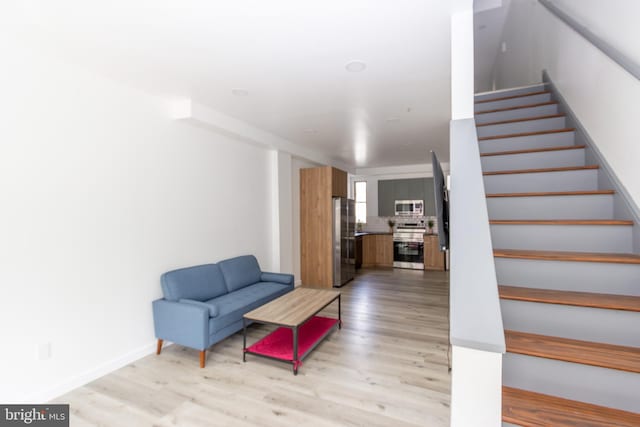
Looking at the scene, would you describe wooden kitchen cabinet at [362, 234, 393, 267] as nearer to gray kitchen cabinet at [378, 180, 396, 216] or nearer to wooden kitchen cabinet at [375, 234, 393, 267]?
wooden kitchen cabinet at [375, 234, 393, 267]

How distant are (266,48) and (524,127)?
259 cm

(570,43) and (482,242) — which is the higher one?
(570,43)

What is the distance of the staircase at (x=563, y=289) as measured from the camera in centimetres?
120

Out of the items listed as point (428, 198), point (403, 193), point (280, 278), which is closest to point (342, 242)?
point (280, 278)

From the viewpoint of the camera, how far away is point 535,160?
2.47m

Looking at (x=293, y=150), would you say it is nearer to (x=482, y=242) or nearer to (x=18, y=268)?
(x=18, y=268)

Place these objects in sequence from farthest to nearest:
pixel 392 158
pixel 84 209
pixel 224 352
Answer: pixel 392 158 → pixel 224 352 → pixel 84 209

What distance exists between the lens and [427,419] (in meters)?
2.00

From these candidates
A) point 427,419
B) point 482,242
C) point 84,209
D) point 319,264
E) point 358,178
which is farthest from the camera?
point 358,178

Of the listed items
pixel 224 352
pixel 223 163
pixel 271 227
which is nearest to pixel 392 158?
pixel 271 227

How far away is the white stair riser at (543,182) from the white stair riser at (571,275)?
2.82 feet

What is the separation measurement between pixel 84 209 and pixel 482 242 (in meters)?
3.01

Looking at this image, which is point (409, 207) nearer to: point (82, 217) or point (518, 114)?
point (518, 114)

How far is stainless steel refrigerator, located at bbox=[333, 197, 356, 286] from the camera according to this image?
223 inches
